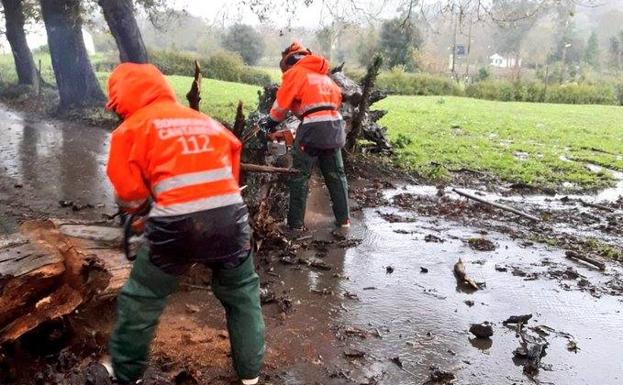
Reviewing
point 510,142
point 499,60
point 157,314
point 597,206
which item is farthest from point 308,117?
point 499,60

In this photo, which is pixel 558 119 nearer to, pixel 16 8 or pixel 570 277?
pixel 570 277

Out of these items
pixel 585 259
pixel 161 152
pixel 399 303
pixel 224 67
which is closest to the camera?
pixel 161 152

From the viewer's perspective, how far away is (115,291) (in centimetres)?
369

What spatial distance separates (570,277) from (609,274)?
0.45 metres

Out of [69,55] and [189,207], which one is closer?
[189,207]

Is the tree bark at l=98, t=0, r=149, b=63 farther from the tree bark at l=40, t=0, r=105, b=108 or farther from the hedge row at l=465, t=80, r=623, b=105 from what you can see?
the hedge row at l=465, t=80, r=623, b=105

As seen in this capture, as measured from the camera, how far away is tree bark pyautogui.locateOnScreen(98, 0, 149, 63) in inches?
478

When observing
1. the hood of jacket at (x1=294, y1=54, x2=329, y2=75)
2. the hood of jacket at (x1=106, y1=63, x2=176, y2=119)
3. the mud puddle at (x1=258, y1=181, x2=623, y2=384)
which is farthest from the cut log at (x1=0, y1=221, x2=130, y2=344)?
the hood of jacket at (x1=294, y1=54, x2=329, y2=75)

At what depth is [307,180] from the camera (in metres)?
5.98

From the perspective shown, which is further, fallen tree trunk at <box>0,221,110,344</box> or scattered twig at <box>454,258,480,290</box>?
scattered twig at <box>454,258,480,290</box>

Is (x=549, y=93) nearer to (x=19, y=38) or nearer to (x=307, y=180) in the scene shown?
(x=19, y=38)

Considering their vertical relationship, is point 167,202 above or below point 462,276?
above

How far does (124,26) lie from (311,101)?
27.6ft

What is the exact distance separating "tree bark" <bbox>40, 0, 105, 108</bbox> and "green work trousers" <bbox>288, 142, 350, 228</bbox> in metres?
10.4
